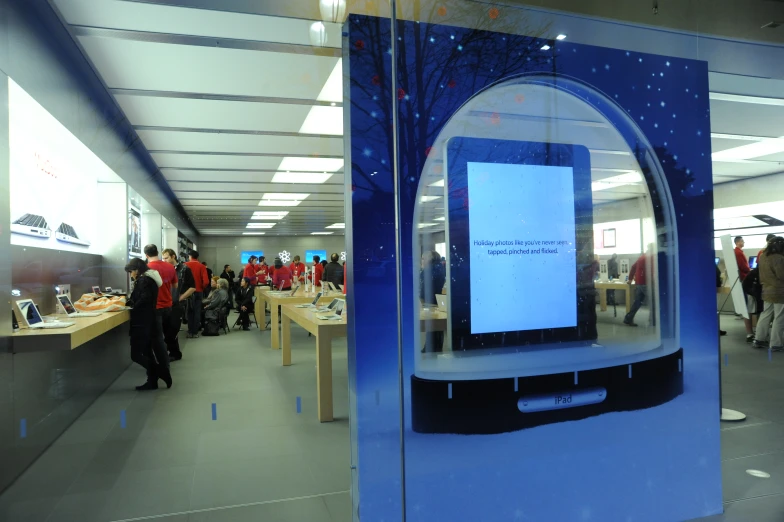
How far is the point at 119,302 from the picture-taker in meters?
4.45

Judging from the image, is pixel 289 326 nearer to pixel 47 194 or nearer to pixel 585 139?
pixel 47 194

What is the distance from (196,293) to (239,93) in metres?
2.17

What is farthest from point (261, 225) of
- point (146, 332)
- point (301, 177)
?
point (146, 332)

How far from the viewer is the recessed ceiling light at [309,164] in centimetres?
625

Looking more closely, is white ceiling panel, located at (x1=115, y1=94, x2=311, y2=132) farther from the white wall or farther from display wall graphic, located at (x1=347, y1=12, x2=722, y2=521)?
display wall graphic, located at (x1=347, y1=12, x2=722, y2=521)

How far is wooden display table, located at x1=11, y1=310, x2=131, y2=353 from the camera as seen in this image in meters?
2.88

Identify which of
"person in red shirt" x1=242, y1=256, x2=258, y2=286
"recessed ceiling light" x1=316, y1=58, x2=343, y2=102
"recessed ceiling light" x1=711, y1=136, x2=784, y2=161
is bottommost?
"person in red shirt" x1=242, y1=256, x2=258, y2=286

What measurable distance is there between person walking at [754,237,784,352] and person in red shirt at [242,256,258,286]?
6032 millimetres

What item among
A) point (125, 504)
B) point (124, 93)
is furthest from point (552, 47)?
point (124, 93)

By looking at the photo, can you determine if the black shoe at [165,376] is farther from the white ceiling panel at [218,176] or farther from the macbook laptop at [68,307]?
the white ceiling panel at [218,176]

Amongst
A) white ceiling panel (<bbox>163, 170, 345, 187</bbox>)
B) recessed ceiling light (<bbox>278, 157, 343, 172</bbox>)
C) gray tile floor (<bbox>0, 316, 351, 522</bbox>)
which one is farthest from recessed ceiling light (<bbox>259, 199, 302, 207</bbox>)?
gray tile floor (<bbox>0, 316, 351, 522</bbox>)

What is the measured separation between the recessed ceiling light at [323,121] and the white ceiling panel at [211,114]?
0.21 feet

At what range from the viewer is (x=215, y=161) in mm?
6516

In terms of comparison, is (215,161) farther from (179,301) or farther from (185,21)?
(185,21)
